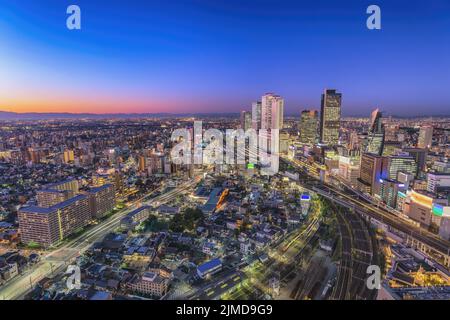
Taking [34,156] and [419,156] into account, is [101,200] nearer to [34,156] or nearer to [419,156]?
[34,156]

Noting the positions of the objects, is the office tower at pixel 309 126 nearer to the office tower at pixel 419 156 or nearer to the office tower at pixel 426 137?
the office tower at pixel 426 137

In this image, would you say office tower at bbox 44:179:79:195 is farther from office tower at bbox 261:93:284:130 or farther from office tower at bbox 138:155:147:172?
office tower at bbox 261:93:284:130

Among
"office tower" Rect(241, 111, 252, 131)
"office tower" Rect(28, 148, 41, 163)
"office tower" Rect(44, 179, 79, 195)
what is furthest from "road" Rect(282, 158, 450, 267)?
"office tower" Rect(28, 148, 41, 163)

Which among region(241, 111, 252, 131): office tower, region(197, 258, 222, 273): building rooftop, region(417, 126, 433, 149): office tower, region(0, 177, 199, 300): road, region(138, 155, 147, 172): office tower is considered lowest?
region(0, 177, 199, 300): road

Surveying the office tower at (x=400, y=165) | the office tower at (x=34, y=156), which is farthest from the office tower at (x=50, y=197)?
the office tower at (x=400, y=165)

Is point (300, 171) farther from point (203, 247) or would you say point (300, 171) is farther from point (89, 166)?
point (89, 166)
